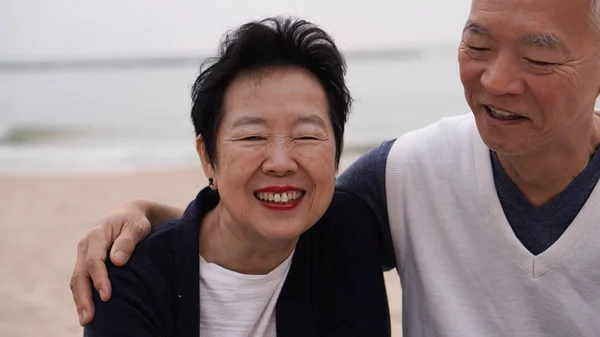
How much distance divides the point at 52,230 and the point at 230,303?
7137mm

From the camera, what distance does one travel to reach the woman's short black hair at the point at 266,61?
99.6 inches

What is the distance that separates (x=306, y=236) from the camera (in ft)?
9.13

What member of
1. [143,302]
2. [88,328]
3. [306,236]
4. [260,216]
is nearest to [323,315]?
[306,236]

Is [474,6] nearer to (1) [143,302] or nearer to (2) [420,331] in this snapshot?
(2) [420,331]

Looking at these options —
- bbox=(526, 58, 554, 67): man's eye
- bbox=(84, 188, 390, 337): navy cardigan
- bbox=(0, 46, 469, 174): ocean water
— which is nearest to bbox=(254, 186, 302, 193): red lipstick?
bbox=(84, 188, 390, 337): navy cardigan

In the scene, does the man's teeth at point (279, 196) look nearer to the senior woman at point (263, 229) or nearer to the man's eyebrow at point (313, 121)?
the senior woman at point (263, 229)

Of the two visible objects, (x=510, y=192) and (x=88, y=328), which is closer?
(x=88, y=328)

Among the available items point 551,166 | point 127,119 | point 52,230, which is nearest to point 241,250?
point 551,166

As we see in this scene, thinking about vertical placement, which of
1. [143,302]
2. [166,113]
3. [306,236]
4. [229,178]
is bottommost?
[143,302]

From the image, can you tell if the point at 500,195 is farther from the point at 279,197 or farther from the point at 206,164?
the point at 206,164

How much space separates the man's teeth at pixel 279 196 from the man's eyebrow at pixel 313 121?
0.24 m

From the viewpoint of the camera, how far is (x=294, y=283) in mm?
2680

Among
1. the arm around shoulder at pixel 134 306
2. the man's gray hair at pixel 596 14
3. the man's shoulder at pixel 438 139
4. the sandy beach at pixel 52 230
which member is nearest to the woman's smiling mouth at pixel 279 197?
the arm around shoulder at pixel 134 306

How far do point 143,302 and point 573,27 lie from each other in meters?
1.66
